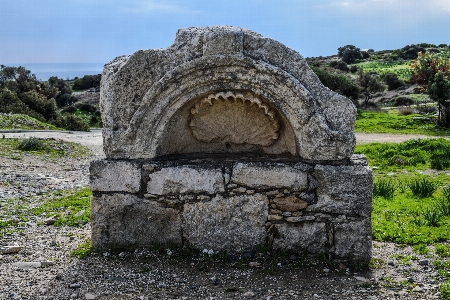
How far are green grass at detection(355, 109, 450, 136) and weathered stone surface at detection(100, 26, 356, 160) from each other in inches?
506

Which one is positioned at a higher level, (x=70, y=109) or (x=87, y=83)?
(x=87, y=83)

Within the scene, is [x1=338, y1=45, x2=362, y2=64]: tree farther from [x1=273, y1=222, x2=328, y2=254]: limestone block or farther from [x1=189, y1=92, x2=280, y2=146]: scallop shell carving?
[x1=273, y1=222, x2=328, y2=254]: limestone block

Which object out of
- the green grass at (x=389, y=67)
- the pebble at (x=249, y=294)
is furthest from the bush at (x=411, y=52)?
the pebble at (x=249, y=294)

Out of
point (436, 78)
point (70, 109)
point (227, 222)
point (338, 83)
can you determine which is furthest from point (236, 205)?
point (70, 109)

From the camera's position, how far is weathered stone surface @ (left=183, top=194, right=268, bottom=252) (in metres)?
4.85

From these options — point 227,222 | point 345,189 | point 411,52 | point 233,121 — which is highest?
point 411,52

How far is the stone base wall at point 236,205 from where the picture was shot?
473cm

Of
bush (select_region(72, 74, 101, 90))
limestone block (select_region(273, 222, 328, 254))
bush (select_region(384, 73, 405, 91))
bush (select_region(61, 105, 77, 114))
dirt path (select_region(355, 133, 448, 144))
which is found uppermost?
bush (select_region(72, 74, 101, 90))

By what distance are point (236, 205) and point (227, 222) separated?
21 centimetres

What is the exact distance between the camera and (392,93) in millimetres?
31359

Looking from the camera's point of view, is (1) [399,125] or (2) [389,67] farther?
(2) [389,67]

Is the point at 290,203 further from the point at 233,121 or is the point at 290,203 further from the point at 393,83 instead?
the point at 393,83

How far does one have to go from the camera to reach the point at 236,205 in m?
4.87

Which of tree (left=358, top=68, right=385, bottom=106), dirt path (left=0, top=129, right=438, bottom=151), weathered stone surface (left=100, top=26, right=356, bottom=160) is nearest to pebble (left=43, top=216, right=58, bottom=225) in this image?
weathered stone surface (left=100, top=26, right=356, bottom=160)
